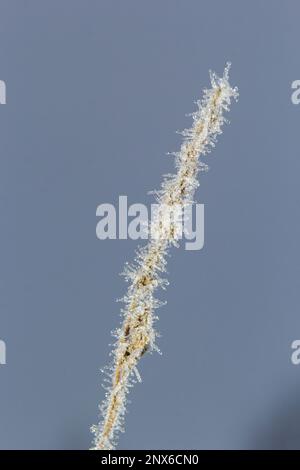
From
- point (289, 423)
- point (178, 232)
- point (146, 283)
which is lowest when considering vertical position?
point (289, 423)

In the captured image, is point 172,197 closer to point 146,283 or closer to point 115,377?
point 146,283
